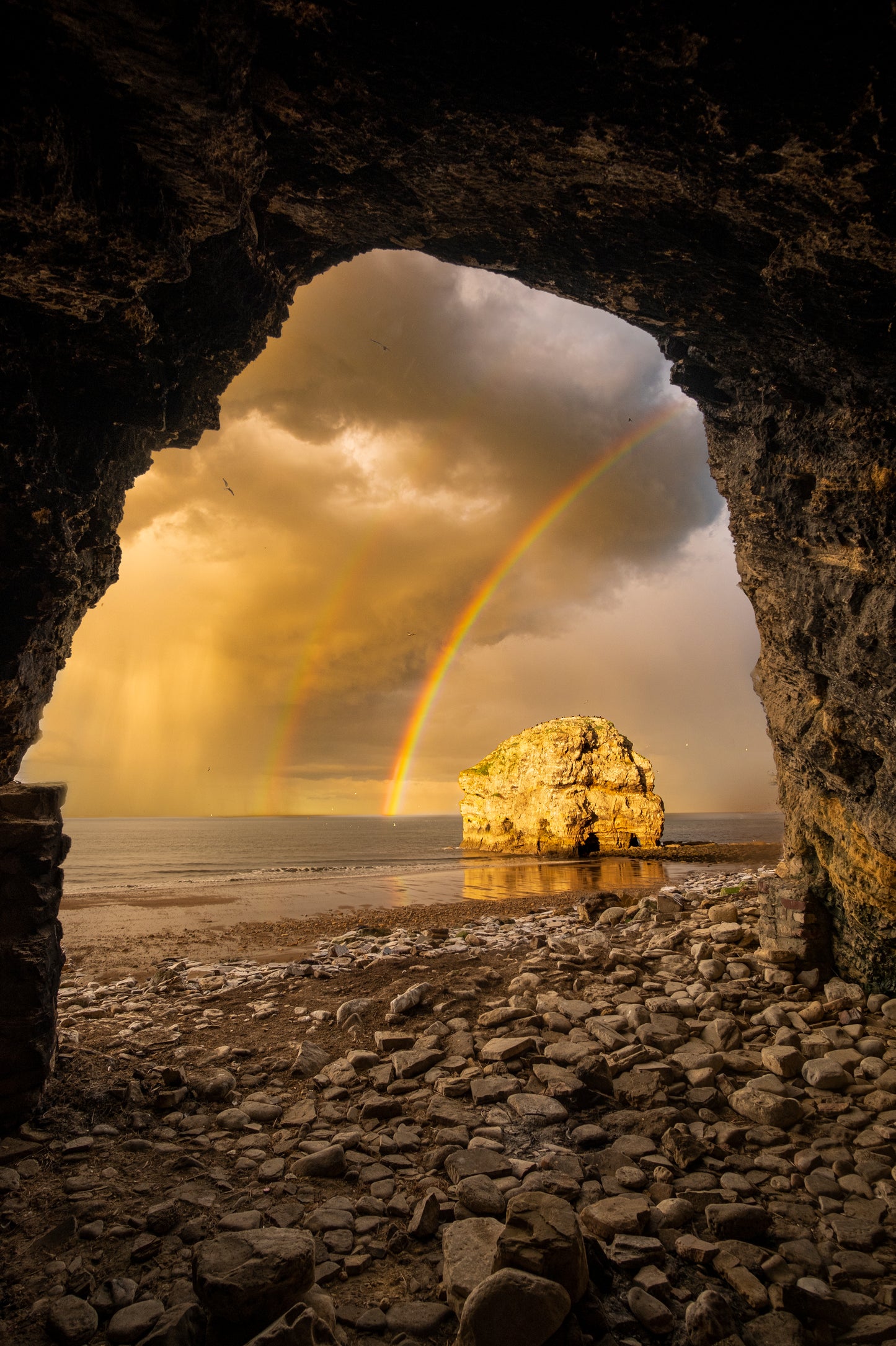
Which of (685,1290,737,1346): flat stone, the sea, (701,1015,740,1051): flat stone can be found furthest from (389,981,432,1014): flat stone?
the sea

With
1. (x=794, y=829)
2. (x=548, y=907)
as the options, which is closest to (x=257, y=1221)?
(x=794, y=829)

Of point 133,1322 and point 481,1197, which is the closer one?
point 133,1322

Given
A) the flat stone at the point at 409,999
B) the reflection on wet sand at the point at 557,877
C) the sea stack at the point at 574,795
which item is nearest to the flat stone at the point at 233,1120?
the flat stone at the point at 409,999

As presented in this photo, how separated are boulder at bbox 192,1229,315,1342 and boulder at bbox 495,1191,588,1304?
1003mm

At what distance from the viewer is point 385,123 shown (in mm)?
4008

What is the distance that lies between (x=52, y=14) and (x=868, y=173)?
4292mm

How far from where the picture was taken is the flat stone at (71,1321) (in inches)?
108

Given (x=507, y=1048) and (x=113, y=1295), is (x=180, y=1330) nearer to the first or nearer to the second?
(x=113, y=1295)

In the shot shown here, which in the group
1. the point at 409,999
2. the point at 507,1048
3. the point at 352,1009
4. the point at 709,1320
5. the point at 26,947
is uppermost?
the point at 26,947

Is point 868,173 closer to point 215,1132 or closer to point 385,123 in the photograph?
point 385,123

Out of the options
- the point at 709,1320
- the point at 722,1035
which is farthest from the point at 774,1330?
the point at 722,1035

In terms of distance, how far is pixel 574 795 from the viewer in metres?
51.0

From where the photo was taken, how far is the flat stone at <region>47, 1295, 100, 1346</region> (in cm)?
274

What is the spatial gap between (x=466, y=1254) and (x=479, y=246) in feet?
24.2
